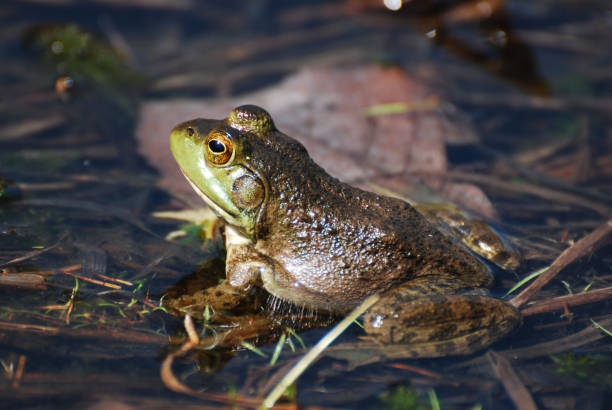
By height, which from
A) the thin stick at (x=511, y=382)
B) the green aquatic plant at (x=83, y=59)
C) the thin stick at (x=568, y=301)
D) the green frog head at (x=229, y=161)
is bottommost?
the thin stick at (x=511, y=382)

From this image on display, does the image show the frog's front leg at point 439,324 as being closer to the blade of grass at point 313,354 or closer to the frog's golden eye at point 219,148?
the blade of grass at point 313,354

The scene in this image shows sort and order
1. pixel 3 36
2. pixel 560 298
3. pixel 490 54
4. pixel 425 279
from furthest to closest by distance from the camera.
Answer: pixel 490 54 < pixel 3 36 < pixel 560 298 < pixel 425 279

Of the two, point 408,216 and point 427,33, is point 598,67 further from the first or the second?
point 408,216

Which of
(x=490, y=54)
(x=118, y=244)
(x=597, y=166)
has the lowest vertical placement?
(x=118, y=244)

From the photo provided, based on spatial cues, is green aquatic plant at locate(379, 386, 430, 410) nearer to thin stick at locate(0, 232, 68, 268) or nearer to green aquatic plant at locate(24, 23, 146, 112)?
thin stick at locate(0, 232, 68, 268)

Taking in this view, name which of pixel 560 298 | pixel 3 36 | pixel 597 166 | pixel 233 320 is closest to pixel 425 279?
pixel 560 298

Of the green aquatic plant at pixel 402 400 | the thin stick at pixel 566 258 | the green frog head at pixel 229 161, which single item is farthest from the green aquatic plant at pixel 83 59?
the thin stick at pixel 566 258

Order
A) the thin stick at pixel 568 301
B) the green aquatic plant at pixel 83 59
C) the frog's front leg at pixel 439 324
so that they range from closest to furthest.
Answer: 1. the frog's front leg at pixel 439 324
2. the thin stick at pixel 568 301
3. the green aquatic plant at pixel 83 59
